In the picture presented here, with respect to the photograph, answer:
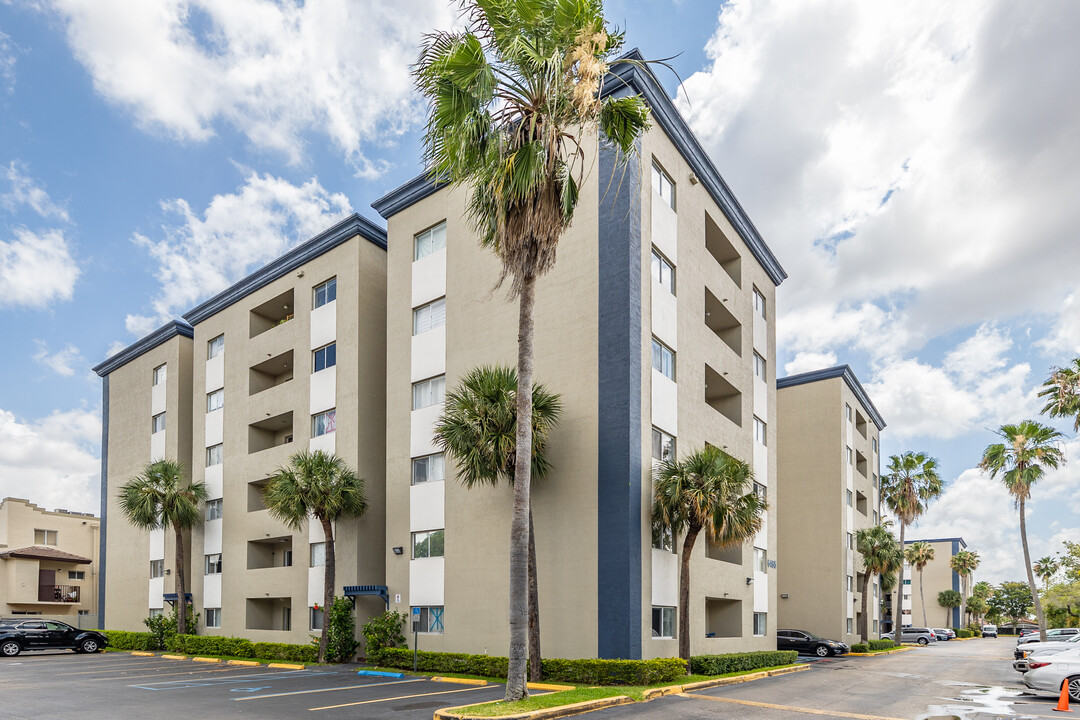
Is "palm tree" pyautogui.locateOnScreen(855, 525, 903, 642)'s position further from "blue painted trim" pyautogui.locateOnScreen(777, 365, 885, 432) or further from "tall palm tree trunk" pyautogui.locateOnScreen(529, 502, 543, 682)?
"tall palm tree trunk" pyautogui.locateOnScreen(529, 502, 543, 682)

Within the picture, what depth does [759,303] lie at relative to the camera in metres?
37.3

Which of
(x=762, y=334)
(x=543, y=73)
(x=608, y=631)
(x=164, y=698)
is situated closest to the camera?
(x=543, y=73)

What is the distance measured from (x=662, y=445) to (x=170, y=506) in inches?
1004

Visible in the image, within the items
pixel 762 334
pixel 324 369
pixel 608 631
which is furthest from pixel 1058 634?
pixel 324 369

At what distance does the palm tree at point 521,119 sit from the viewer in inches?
654

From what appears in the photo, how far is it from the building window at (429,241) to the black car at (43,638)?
88.2 feet

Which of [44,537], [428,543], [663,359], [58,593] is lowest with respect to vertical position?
[58,593]

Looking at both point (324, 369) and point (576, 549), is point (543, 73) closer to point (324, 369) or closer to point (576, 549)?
point (576, 549)

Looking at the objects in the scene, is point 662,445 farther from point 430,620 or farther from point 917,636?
point 917,636

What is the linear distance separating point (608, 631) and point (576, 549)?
2.44m

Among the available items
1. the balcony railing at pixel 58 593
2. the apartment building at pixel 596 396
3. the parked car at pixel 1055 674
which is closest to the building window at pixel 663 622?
the apartment building at pixel 596 396

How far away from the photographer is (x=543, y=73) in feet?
55.1

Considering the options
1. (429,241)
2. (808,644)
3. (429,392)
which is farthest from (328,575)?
(808,644)

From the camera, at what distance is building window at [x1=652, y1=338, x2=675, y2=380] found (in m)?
25.4
